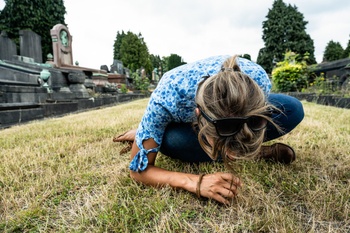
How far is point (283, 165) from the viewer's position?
1.27 metres

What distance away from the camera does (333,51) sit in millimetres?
21641

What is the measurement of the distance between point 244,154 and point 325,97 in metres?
4.88

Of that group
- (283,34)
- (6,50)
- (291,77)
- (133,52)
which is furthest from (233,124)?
(133,52)

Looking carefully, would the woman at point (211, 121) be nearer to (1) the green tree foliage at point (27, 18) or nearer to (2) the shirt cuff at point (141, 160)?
(2) the shirt cuff at point (141, 160)

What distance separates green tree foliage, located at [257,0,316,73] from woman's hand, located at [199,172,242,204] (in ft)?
77.6

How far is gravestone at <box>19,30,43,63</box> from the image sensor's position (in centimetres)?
977

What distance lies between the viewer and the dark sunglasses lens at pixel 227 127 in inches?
29.6

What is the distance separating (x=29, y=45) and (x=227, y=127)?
11.5 metres

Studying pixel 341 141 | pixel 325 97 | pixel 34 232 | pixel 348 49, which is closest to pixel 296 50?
pixel 348 49

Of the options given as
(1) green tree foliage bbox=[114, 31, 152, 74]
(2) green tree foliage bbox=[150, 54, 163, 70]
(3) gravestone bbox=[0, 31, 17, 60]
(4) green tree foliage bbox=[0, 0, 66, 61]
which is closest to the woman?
(3) gravestone bbox=[0, 31, 17, 60]

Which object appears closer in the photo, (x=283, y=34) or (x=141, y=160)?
(x=141, y=160)

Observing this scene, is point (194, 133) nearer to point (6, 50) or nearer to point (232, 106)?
point (232, 106)

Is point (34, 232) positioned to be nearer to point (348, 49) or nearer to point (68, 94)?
point (68, 94)

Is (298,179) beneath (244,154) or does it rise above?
beneath
